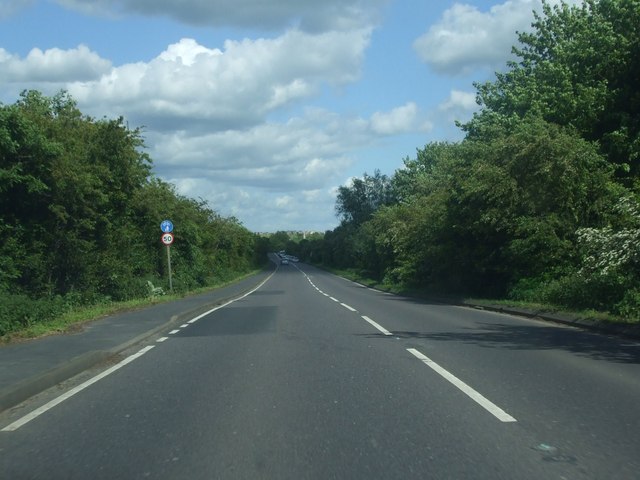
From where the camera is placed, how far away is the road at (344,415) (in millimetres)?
Result: 5684

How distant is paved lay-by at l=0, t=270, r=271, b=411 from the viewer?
8812 mm

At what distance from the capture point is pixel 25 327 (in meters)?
15.5

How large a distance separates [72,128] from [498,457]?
77.8 feet

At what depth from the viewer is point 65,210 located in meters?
22.8

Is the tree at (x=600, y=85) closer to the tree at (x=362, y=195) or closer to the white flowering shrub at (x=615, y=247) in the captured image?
the white flowering shrub at (x=615, y=247)

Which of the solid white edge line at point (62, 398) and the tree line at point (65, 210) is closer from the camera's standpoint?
the solid white edge line at point (62, 398)

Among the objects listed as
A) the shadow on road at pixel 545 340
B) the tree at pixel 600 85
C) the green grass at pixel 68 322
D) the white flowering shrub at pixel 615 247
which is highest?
the tree at pixel 600 85

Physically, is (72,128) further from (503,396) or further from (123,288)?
A: (503,396)

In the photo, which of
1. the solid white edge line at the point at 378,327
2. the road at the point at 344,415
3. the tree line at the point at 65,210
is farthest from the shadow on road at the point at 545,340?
the tree line at the point at 65,210

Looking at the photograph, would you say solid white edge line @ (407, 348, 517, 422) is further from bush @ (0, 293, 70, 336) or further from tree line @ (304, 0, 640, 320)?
bush @ (0, 293, 70, 336)

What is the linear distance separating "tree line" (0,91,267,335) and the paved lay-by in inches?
67.0

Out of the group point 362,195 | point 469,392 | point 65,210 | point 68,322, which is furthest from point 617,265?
point 362,195

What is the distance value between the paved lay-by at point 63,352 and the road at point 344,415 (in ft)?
1.02

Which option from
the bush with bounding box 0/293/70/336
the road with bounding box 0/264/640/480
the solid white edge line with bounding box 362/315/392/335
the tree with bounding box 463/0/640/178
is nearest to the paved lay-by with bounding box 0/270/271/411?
the road with bounding box 0/264/640/480
